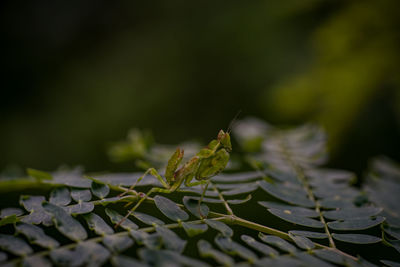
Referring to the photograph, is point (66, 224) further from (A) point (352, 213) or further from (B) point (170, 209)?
(A) point (352, 213)

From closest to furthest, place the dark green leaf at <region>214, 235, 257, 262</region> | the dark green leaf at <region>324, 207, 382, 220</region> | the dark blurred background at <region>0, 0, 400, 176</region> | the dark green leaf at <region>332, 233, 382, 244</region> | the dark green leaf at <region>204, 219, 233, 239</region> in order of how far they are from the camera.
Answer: the dark green leaf at <region>214, 235, 257, 262</region> → the dark green leaf at <region>204, 219, 233, 239</region> → the dark green leaf at <region>332, 233, 382, 244</region> → the dark green leaf at <region>324, 207, 382, 220</region> → the dark blurred background at <region>0, 0, 400, 176</region>

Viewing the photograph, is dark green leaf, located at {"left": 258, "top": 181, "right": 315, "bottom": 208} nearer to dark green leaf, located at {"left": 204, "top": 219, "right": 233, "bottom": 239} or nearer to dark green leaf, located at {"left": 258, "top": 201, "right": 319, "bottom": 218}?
dark green leaf, located at {"left": 258, "top": 201, "right": 319, "bottom": 218}

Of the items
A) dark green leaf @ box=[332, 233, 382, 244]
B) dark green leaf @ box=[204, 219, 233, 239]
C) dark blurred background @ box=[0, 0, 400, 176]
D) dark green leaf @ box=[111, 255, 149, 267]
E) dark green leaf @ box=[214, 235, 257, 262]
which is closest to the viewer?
dark green leaf @ box=[111, 255, 149, 267]

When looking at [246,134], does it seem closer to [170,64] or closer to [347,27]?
[347,27]

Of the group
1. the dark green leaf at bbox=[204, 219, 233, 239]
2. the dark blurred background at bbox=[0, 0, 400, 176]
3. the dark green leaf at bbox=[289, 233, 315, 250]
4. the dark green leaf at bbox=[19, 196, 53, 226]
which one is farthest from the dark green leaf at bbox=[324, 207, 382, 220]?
the dark blurred background at bbox=[0, 0, 400, 176]

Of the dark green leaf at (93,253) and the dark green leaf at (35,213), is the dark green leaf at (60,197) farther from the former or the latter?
the dark green leaf at (93,253)

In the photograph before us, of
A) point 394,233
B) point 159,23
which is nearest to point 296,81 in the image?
point 394,233

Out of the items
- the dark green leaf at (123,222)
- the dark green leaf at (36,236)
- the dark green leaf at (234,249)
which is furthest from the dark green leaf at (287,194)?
the dark green leaf at (36,236)
